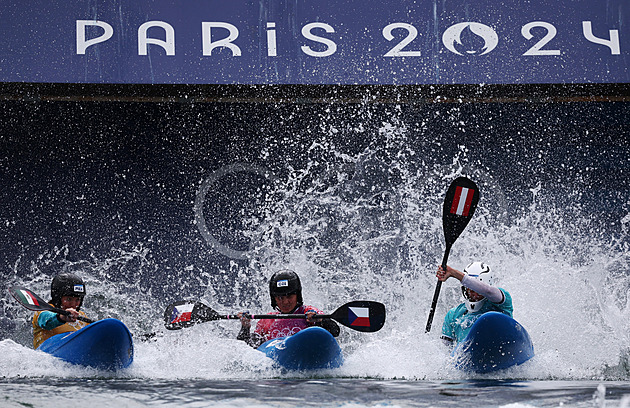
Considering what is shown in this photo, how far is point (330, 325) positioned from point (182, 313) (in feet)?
3.45

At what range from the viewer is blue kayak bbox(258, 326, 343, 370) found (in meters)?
4.18

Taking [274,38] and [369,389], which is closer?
[369,389]

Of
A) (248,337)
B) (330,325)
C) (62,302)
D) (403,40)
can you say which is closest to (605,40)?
(403,40)

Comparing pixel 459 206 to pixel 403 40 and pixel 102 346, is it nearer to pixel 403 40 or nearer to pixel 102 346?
pixel 403 40

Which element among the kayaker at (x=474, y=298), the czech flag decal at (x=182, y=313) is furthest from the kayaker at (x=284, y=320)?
the kayaker at (x=474, y=298)

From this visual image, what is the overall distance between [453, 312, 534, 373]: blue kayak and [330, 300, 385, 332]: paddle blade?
0.78 meters

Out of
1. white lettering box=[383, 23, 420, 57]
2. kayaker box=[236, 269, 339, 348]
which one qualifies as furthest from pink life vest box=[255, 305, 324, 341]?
white lettering box=[383, 23, 420, 57]

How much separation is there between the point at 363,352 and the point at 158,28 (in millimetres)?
3139

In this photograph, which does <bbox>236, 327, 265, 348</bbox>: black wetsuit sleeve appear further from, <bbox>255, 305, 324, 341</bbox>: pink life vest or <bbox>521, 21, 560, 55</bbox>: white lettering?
A: <bbox>521, 21, 560, 55</bbox>: white lettering

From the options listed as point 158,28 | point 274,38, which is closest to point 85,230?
point 158,28

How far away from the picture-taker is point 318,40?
20.1 feet

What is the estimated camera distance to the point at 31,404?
2.47 m

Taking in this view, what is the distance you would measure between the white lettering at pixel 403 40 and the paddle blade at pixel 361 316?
2280 mm

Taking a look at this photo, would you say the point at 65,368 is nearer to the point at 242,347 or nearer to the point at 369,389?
the point at 242,347
